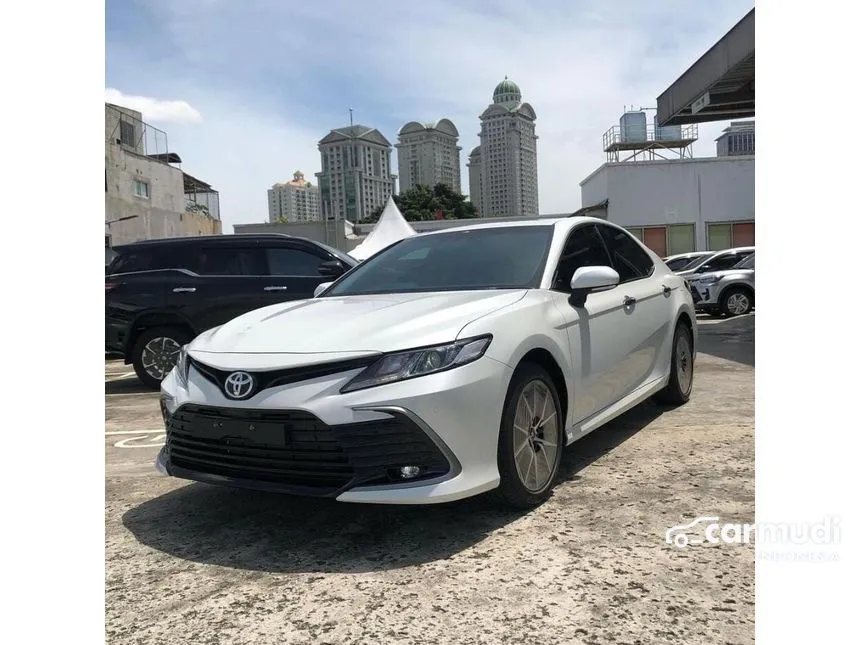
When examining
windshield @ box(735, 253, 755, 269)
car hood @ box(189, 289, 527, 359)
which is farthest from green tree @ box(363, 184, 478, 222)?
car hood @ box(189, 289, 527, 359)

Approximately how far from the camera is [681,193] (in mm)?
26844

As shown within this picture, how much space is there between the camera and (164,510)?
348 centimetres

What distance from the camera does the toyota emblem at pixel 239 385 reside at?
2.81 meters

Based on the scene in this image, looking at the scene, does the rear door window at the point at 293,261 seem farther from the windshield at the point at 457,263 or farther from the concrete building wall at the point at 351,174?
the concrete building wall at the point at 351,174

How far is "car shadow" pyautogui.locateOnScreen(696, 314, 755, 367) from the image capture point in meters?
8.34

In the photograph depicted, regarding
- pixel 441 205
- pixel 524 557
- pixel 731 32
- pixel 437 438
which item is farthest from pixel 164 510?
pixel 441 205

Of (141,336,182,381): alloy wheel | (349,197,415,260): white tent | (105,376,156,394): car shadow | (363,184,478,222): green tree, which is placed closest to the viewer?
(141,336,182,381): alloy wheel

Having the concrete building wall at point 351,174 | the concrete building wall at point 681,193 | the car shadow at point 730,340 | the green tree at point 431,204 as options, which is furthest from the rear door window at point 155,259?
the concrete building wall at point 351,174

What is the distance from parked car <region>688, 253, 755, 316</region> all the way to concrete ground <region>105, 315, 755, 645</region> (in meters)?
11.2

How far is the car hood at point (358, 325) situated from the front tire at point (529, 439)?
0.39m

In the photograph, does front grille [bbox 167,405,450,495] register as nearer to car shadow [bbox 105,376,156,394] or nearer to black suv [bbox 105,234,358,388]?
black suv [bbox 105,234,358,388]

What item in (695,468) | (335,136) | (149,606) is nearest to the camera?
(149,606)

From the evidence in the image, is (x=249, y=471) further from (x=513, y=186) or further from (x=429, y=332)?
(x=513, y=186)

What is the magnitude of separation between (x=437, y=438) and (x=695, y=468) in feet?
6.06
